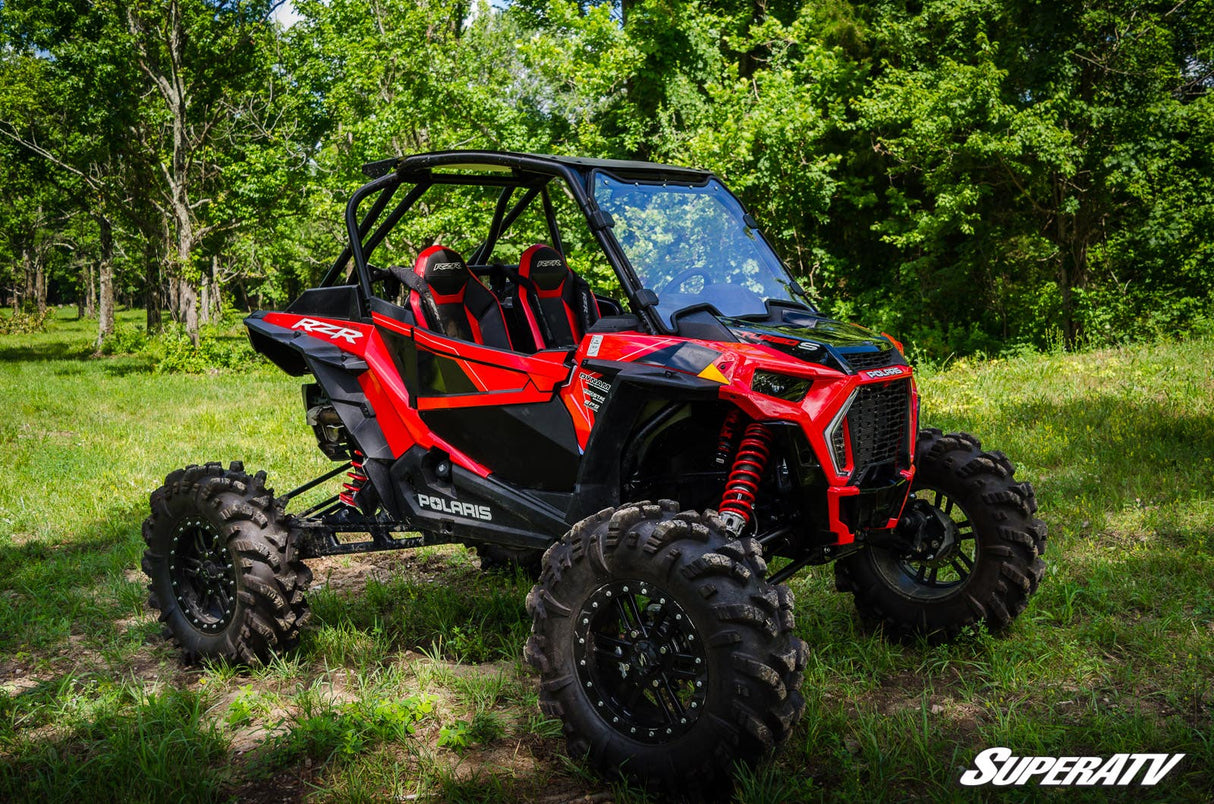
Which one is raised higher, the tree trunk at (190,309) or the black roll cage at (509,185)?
the black roll cage at (509,185)

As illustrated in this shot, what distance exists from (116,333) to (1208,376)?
1225 inches

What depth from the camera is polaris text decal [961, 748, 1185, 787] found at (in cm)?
347

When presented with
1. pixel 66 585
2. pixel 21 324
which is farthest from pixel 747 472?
pixel 21 324

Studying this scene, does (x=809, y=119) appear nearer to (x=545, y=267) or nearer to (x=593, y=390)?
(x=545, y=267)

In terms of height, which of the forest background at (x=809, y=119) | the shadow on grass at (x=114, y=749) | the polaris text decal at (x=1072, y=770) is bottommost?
the shadow on grass at (x=114, y=749)

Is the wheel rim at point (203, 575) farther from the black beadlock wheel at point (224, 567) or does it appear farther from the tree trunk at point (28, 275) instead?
the tree trunk at point (28, 275)

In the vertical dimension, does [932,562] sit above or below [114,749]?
above

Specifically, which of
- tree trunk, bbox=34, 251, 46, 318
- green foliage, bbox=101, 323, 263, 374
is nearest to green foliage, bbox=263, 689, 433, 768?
green foliage, bbox=101, 323, 263, 374

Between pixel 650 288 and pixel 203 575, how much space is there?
288 cm

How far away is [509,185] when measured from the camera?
5.46m

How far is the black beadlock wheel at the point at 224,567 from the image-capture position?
15.5ft

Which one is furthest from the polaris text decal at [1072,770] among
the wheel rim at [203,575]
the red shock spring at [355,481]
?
the wheel rim at [203,575]

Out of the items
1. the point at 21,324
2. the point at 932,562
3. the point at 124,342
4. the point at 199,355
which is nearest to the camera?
the point at 932,562

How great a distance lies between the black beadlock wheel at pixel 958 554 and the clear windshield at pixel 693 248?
1187 millimetres
